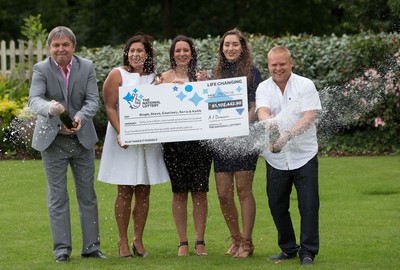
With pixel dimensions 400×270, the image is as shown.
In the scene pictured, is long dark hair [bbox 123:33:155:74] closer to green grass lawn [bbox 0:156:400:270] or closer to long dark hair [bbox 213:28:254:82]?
long dark hair [bbox 213:28:254:82]

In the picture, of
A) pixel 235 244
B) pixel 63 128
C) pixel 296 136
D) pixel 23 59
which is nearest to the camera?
pixel 296 136

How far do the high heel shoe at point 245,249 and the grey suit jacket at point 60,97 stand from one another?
64.4 inches

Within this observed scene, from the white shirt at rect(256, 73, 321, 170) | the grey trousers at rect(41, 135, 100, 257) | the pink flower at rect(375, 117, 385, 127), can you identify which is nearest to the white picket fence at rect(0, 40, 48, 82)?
the pink flower at rect(375, 117, 385, 127)

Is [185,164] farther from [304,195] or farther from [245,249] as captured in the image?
[304,195]

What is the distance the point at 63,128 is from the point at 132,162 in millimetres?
700

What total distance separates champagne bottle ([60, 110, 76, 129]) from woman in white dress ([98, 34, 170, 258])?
1.57 ft

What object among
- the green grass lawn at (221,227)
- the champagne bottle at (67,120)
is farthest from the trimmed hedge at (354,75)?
the champagne bottle at (67,120)

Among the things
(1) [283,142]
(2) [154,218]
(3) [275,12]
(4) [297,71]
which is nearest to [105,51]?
(4) [297,71]

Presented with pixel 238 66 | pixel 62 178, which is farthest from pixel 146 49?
pixel 62 178

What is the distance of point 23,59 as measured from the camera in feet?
67.4

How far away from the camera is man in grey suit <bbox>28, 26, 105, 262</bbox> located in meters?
8.66

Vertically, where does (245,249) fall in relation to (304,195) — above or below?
below

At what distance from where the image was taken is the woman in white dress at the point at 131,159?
8859 mm

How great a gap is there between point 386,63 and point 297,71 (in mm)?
1609
